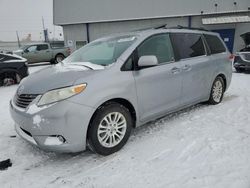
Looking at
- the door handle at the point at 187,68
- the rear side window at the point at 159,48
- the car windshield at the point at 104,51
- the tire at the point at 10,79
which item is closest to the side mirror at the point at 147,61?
the rear side window at the point at 159,48

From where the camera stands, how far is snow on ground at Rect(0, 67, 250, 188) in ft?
9.50

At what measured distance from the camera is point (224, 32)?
19078 millimetres

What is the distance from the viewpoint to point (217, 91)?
5703mm

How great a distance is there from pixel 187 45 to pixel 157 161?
8.11 feet

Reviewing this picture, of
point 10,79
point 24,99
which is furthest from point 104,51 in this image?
point 10,79

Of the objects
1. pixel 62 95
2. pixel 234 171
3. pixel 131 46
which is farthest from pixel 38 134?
pixel 234 171

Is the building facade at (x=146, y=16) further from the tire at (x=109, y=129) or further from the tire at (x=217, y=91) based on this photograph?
the tire at (x=109, y=129)

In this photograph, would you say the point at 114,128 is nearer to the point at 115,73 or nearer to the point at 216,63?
the point at 115,73

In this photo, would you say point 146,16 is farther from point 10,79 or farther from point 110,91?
point 110,91

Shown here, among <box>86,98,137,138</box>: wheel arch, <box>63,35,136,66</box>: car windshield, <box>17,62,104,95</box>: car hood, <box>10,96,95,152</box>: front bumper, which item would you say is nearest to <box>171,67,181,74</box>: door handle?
<box>63,35,136,66</box>: car windshield

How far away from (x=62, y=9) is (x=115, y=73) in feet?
72.4

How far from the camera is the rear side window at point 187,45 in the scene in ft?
14.9

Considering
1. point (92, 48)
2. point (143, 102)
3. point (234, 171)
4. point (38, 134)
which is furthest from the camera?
point (92, 48)

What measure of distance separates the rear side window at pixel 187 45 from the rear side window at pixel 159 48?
16 centimetres
